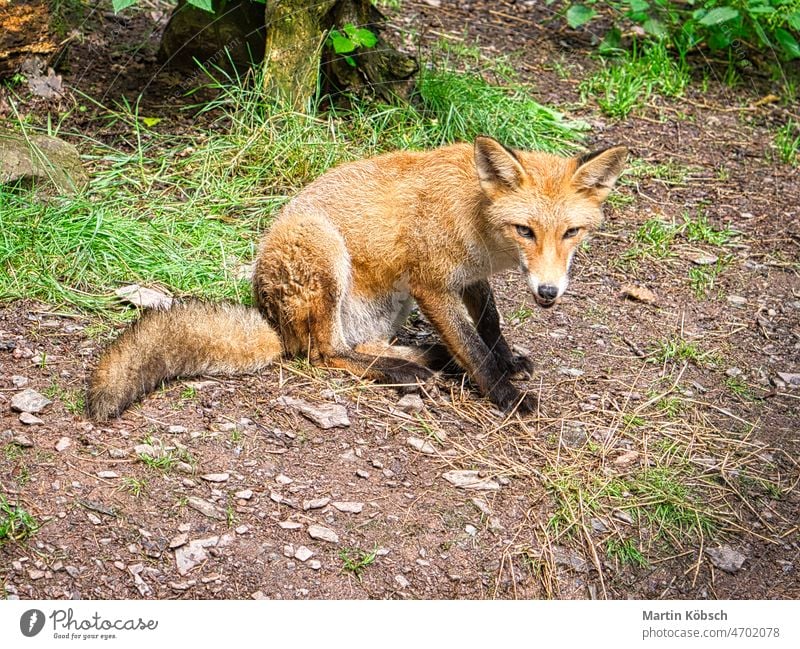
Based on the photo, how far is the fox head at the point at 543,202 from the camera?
433 cm

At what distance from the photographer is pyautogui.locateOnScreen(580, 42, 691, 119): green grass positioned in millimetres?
7910

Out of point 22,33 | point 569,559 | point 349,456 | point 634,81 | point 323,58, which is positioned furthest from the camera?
point 634,81

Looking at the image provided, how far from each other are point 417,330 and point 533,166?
1604 mm

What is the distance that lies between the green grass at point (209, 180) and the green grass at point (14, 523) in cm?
174

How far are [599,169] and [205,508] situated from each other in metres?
2.55

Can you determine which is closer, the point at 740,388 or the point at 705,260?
the point at 740,388

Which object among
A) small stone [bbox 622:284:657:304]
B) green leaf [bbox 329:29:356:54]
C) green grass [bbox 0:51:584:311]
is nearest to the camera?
green grass [bbox 0:51:584:311]

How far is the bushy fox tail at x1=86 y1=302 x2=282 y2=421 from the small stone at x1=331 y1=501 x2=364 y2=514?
1133 millimetres

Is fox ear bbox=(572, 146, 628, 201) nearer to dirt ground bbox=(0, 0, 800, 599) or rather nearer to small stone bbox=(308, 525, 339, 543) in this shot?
dirt ground bbox=(0, 0, 800, 599)

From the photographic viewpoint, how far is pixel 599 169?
443 cm

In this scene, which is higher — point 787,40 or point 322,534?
point 787,40

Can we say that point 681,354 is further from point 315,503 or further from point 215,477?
point 215,477

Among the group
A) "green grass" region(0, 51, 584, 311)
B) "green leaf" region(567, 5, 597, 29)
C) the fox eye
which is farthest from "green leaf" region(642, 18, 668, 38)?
the fox eye

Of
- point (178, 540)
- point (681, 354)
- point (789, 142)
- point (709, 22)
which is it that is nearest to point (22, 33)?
point (178, 540)
